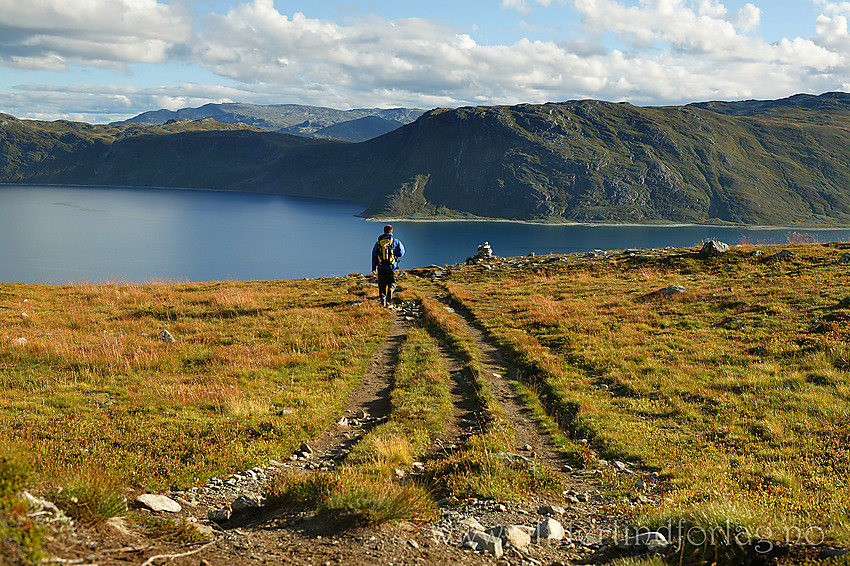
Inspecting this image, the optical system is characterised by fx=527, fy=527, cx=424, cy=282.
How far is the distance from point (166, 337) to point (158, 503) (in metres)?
13.9

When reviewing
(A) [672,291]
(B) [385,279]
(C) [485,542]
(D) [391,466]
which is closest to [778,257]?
(A) [672,291]

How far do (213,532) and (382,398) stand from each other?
26.5ft

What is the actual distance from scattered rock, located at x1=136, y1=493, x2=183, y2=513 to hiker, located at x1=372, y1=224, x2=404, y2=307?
17184 millimetres

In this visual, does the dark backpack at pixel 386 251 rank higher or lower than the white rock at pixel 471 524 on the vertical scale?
higher

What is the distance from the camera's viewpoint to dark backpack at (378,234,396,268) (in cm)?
2494

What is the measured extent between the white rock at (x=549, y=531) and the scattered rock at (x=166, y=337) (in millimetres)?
16820

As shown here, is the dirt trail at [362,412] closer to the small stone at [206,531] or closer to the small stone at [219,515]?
the small stone at [219,515]

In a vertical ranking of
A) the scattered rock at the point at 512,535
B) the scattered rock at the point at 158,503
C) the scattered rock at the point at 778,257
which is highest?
the scattered rock at the point at 778,257

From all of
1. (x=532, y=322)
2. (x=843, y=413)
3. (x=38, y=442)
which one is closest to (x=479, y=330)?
(x=532, y=322)

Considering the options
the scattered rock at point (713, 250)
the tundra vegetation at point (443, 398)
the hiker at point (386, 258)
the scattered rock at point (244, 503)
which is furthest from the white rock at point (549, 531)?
the scattered rock at point (713, 250)

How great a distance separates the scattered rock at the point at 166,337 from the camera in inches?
780

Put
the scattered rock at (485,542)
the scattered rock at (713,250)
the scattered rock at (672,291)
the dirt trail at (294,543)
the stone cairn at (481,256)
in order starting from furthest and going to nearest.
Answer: the stone cairn at (481,256) < the scattered rock at (713,250) < the scattered rock at (672,291) < the scattered rock at (485,542) < the dirt trail at (294,543)

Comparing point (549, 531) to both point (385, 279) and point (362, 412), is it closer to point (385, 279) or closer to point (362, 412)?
point (362, 412)

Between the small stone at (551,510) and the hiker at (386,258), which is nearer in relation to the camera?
the small stone at (551,510)
